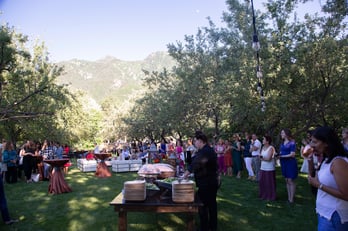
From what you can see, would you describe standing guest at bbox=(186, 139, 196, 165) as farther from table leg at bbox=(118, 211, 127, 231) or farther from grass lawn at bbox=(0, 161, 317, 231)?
table leg at bbox=(118, 211, 127, 231)

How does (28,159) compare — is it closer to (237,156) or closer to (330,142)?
(237,156)

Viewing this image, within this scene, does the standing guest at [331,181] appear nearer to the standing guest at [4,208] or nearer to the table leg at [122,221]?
the table leg at [122,221]

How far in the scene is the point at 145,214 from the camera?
6.61 metres

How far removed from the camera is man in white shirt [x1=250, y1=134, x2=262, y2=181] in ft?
34.4

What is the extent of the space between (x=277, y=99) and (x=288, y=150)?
5.99 m

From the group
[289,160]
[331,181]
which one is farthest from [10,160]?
[331,181]

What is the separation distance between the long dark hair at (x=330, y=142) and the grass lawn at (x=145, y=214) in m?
3.45

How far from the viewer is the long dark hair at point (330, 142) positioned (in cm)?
257

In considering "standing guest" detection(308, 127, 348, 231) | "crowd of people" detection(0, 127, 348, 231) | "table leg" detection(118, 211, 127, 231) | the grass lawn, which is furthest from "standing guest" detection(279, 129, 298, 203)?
"standing guest" detection(308, 127, 348, 231)

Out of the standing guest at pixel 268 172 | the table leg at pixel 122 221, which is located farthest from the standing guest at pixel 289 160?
the table leg at pixel 122 221

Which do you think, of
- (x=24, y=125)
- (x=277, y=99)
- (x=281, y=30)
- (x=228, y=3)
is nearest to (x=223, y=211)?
(x=277, y=99)

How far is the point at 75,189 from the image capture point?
33.9ft

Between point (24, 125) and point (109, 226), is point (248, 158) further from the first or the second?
point (24, 125)

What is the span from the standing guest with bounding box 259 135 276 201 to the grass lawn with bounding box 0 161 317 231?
0.93 feet
